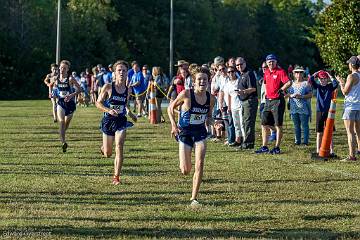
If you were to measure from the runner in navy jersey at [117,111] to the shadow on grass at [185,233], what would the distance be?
428cm

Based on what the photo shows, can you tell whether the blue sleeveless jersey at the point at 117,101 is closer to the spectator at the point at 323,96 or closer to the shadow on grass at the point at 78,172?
the shadow on grass at the point at 78,172

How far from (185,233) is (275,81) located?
31.7ft

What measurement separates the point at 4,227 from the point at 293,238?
Result: 10.7 ft

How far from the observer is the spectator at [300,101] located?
815 inches

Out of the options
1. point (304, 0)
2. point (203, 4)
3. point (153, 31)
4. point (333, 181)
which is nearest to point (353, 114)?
point (333, 181)

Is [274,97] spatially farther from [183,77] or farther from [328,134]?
[183,77]

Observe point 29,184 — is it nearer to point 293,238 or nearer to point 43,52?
point 293,238

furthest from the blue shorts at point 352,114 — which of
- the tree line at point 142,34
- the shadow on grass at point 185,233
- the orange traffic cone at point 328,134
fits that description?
the tree line at point 142,34

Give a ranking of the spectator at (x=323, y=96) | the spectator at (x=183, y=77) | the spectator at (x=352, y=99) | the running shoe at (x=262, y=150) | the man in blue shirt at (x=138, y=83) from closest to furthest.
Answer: the spectator at (x=352, y=99), the spectator at (x=323, y=96), the running shoe at (x=262, y=150), the spectator at (x=183, y=77), the man in blue shirt at (x=138, y=83)

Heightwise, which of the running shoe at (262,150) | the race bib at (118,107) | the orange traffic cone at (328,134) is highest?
the race bib at (118,107)

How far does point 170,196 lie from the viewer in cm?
1279

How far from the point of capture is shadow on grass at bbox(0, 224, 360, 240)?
9594 mm

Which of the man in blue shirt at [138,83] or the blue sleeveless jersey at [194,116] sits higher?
the man in blue shirt at [138,83]

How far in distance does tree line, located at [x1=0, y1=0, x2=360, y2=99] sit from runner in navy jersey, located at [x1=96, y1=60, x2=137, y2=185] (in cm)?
2204
